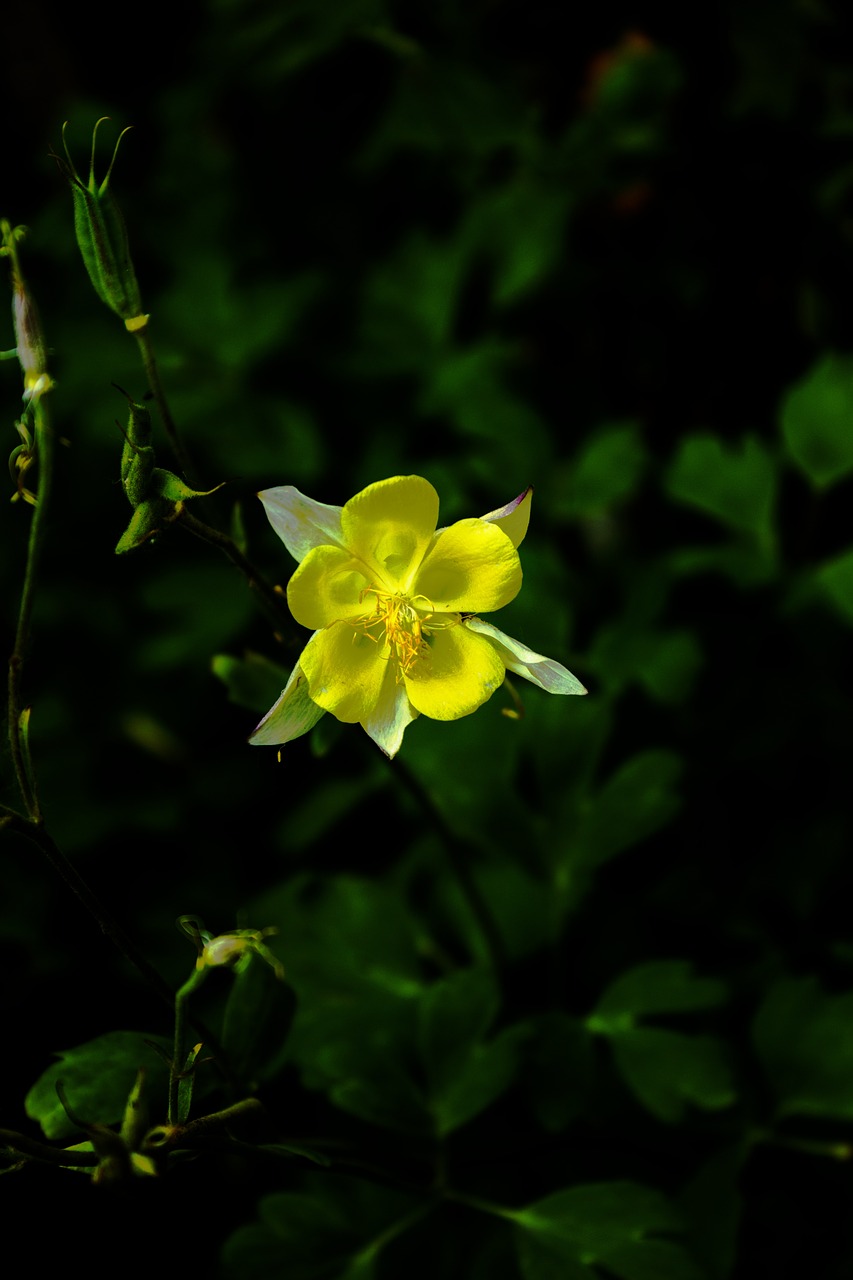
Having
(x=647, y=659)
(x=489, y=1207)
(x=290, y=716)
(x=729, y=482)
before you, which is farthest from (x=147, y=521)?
(x=729, y=482)

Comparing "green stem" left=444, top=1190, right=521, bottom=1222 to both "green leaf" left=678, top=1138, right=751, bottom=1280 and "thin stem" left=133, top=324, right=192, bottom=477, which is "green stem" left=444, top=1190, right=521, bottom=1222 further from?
"thin stem" left=133, top=324, right=192, bottom=477

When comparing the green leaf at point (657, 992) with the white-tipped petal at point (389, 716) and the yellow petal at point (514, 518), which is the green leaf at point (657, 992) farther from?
the yellow petal at point (514, 518)

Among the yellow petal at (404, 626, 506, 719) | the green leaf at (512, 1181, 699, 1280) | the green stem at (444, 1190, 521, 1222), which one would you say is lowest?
the green stem at (444, 1190, 521, 1222)

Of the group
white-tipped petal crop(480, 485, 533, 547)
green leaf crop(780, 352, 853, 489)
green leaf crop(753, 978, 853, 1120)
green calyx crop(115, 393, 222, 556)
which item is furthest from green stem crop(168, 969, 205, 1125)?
green leaf crop(780, 352, 853, 489)

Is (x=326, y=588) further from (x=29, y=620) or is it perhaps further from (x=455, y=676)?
(x=29, y=620)

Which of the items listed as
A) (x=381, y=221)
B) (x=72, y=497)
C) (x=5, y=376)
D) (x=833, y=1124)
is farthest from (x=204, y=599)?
(x=833, y=1124)

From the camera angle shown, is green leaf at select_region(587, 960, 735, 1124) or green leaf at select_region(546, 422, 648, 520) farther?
green leaf at select_region(546, 422, 648, 520)
